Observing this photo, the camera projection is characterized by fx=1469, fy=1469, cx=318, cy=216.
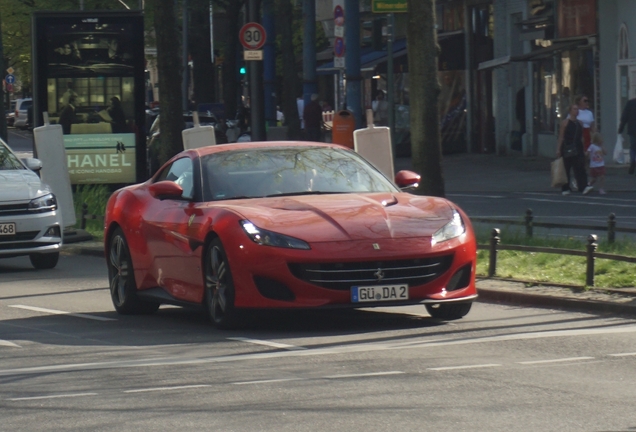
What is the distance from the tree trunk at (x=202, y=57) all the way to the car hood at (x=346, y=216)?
143ft

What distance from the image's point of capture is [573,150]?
26.4 meters

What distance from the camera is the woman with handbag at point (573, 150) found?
86.7 feet

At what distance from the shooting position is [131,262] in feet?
40.3

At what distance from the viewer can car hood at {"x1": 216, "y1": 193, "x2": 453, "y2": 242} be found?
10195 millimetres

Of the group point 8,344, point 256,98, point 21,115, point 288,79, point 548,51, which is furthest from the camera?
point 21,115

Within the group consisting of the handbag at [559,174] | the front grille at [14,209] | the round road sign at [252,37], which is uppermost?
the round road sign at [252,37]

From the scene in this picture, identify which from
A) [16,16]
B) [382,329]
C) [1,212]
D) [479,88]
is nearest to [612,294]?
[382,329]

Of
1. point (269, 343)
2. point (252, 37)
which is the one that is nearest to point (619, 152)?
point (252, 37)

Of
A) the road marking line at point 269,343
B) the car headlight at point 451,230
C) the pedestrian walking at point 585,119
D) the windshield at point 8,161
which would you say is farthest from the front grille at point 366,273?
the pedestrian walking at point 585,119

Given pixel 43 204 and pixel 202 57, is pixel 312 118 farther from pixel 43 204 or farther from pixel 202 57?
pixel 43 204

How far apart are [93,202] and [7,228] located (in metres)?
6.34

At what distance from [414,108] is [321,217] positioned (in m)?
6.36

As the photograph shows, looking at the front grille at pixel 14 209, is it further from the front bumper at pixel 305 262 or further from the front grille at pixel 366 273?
the front grille at pixel 366 273

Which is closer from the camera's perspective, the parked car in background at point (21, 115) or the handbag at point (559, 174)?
the handbag at point (559, 174)
